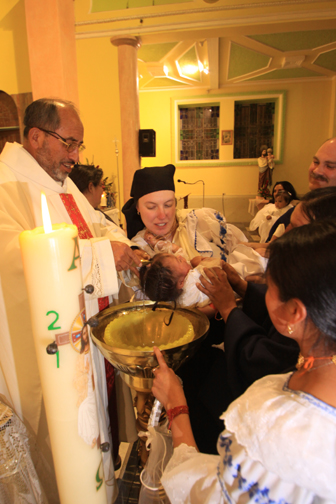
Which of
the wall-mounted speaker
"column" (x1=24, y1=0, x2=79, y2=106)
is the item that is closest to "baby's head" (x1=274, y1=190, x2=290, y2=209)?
the wall-mounted speaker

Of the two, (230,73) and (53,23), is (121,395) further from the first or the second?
(230,73)

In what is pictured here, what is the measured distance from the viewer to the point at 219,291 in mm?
1516

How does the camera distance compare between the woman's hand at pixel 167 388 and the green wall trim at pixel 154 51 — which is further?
the green wall trim at pixel 154 51

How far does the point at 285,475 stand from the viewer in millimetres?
678

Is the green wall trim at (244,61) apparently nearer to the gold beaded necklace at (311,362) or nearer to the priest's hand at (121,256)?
the priest's hand at (121,256)

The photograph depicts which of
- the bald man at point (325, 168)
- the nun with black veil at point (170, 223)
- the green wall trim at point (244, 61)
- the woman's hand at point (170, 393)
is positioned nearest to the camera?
the woman's hand at point (170, 393)

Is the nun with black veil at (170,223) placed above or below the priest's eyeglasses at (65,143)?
below

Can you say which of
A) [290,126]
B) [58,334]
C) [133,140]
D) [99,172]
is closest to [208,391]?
[58,334]

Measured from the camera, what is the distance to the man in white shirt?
4.88ft

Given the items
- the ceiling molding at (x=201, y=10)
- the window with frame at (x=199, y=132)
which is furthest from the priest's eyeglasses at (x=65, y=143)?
the window with frame at (x=199, y=132)

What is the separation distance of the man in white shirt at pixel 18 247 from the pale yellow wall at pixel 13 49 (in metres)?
3.22

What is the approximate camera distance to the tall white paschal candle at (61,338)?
30.5 inches

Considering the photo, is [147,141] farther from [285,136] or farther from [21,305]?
[285,136]

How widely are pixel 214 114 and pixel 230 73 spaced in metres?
1.91
